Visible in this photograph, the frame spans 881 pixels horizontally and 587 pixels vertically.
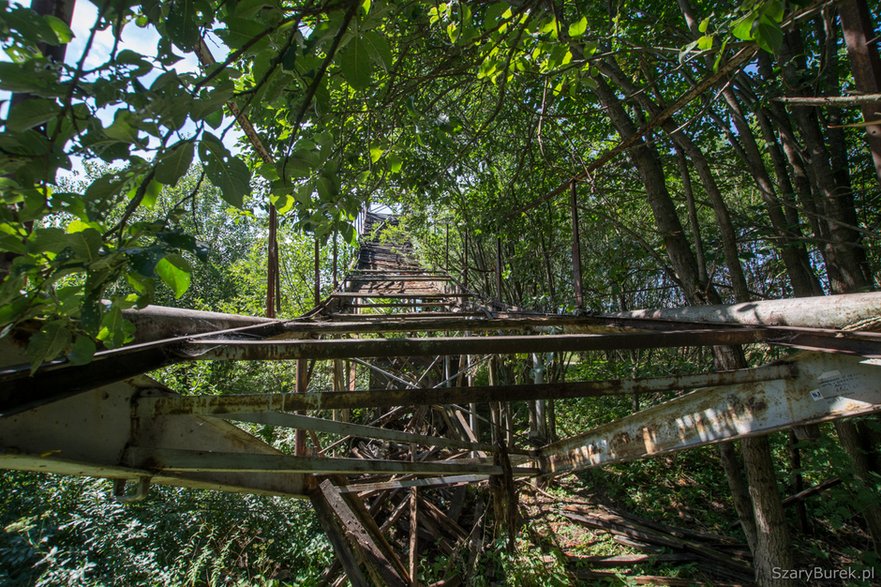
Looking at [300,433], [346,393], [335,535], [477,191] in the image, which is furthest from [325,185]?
[477,191]

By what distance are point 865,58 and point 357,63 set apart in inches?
87.6

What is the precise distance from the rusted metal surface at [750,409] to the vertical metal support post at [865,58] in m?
0.91

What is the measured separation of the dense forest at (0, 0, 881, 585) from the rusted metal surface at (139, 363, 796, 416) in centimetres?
51

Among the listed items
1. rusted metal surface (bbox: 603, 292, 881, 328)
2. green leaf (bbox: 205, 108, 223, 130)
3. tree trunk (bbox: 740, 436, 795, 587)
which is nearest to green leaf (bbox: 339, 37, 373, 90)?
green leaf (bbox: 205, 108, 223, 130)

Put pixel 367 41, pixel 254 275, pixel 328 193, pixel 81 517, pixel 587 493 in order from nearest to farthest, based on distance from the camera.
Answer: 1. pixel 367 41
2. pixel 328 193
3. pixel 81 517
4. pixel 587 493
5. pixel 254 275

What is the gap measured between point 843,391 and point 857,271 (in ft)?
9.51

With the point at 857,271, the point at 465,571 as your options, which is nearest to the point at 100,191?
the point at 857,271

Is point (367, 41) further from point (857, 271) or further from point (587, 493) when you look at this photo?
point (587, 493)

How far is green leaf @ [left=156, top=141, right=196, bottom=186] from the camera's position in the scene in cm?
95

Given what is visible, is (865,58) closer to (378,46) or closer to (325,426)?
(378,46)

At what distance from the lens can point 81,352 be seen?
2.98 ft

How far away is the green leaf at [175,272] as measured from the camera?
944 millimetres

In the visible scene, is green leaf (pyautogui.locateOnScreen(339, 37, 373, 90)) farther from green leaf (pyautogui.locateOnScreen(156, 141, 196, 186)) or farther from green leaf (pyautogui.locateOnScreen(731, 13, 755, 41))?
green leaf (pyautogui.locateOnScreen(731, 13, 755, 41))

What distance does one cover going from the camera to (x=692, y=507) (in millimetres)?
6672
